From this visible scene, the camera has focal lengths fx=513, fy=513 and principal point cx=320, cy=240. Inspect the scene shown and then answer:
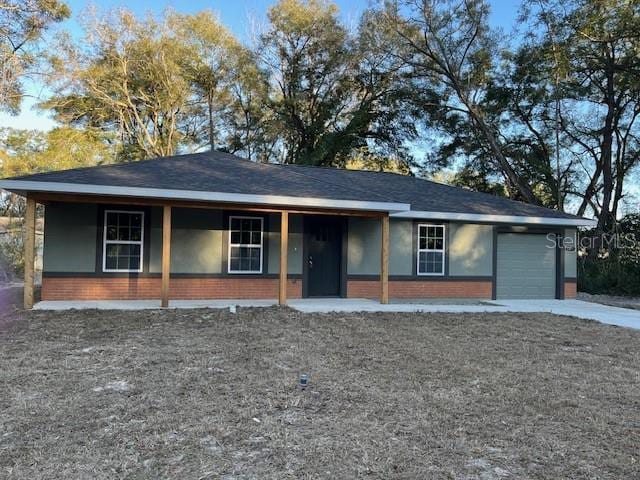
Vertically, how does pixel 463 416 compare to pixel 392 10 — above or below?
below

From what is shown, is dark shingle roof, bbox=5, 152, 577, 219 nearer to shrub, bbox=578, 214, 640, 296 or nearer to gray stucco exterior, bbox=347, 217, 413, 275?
gray stucco exterior, bbox=347, 217, 413, 275

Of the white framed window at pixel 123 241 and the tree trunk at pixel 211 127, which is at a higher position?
the tree trunk at pixel 211 127

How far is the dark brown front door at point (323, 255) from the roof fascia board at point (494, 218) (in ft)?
5.06

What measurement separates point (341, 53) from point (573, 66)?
10.9m

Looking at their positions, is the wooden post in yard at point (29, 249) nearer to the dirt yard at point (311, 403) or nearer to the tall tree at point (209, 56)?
the dirt yard at point (311, 403)

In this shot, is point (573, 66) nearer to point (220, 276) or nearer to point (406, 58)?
point (406, 58)

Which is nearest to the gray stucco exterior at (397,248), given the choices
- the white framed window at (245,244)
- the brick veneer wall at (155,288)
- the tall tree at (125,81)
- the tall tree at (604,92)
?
the brick veneer wall at (155,288)

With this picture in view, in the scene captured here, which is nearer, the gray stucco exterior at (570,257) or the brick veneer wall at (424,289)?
the brick veneer wall at (424,289)

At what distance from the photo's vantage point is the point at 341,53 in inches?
1029

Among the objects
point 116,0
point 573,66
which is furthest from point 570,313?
point 116,0

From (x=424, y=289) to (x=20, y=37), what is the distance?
20344 millimetres

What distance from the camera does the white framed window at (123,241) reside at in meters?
11.1

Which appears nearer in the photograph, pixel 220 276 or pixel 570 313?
pixel 570 313

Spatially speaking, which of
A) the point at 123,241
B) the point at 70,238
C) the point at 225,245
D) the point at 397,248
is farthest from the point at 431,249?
the point at 70,238
